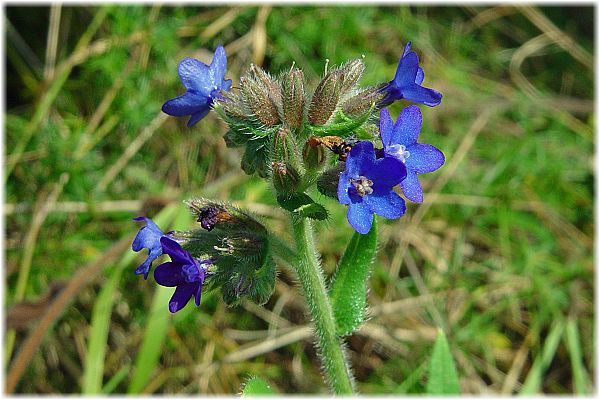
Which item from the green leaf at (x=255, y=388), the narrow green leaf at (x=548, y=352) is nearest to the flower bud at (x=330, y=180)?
the green leaf at (x=255, y=388)

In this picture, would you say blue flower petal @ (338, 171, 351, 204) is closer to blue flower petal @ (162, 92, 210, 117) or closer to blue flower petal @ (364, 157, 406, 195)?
blue flower petal @ (364, 157, 406, 195)

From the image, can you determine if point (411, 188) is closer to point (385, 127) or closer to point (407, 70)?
point (385, 127)

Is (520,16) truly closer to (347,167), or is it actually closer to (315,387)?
(315,387)

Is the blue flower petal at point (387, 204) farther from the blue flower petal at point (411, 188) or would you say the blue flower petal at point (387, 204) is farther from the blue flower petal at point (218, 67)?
the blue flower petal at point (218, 67)

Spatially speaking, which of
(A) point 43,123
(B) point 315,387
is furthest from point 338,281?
(A) point 43,123

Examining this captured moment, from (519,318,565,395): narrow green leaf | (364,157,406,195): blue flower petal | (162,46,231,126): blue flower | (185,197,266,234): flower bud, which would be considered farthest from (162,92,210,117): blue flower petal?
(519,318,565,395): narrow green leaf

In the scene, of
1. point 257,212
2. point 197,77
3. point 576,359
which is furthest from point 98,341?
point 576,359
